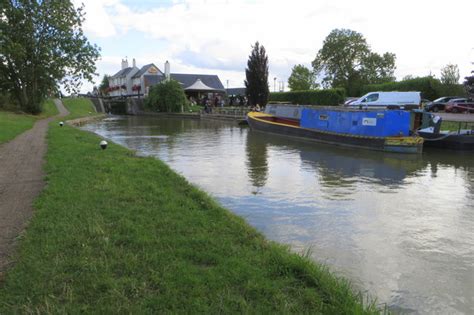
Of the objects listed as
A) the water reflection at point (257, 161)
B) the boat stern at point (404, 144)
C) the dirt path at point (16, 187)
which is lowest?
the water reflection at point (257, 161)

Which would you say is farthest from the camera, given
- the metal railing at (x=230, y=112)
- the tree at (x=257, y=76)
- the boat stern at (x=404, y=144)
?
the tree at (x=257, y=76)

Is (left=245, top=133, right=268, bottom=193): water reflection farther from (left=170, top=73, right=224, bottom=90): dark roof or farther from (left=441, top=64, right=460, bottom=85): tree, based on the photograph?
(left=170, top=73, right=224, bottom=90): dark roof

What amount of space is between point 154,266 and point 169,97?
53.9 meters

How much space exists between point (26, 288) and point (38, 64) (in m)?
35.2

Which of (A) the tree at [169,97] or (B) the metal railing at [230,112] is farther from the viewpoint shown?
(A) the tree at [169,97]

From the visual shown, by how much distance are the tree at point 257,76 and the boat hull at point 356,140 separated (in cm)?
2243

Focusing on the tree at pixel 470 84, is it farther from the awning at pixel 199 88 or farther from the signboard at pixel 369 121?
the awning at pixel 199 88

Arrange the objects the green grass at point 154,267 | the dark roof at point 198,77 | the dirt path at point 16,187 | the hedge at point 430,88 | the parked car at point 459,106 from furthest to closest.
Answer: the dark roof at point 198,77 < the hedge at point 430,88 < the parked car at point 459,106 < the dirt path at point 16,187 < the green grass at point 154,267

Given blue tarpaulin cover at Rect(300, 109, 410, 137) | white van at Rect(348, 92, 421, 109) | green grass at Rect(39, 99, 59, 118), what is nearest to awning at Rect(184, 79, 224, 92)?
green grass at Rect(39, 99, 59, 118)

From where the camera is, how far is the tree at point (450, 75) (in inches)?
1653

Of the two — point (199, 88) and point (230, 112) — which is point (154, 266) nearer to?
point (230, 112)

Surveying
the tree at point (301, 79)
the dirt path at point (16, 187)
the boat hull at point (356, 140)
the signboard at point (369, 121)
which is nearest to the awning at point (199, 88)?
the tree at point (301, 79)

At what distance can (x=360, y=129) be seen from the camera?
21328 millimetres

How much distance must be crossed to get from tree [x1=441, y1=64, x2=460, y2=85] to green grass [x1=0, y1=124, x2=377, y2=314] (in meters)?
41.8
